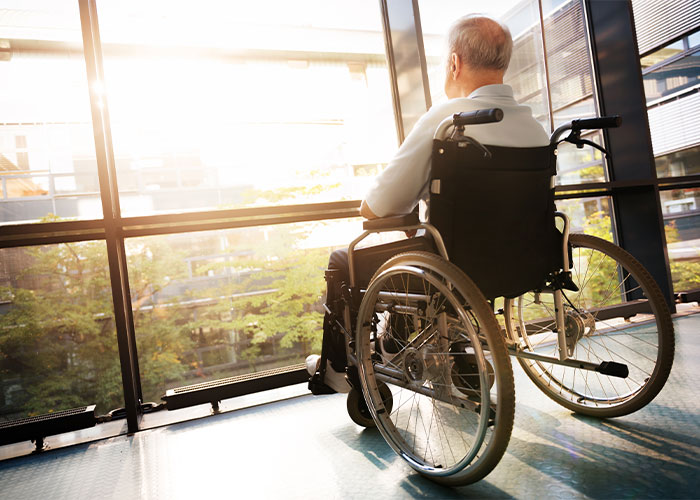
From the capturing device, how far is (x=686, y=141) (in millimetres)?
2975

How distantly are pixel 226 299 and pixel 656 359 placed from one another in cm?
174

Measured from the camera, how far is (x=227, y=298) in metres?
2.12

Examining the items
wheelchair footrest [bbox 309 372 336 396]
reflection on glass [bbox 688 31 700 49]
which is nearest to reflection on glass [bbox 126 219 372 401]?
wheelchair footrest [bbox 309 372 336 396]

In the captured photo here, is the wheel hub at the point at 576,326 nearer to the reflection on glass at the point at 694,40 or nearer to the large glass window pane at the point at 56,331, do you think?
the large glass window pane at the point at 56,331

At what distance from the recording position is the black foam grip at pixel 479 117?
0.81 metres

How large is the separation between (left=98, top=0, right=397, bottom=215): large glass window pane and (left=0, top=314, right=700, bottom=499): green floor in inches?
37.8

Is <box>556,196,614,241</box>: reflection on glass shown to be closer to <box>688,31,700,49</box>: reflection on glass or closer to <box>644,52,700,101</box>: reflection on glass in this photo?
<box>644,52,700,101</box>: reflection on glass

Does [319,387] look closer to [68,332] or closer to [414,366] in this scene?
[414,366]

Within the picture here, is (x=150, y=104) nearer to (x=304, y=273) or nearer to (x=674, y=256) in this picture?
(x=304, y=273)

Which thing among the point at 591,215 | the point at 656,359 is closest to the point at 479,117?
the point at 656,359

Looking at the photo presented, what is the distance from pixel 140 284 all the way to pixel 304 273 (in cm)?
77

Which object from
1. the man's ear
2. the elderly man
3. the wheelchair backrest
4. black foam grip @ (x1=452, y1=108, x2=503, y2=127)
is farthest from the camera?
the man's ear

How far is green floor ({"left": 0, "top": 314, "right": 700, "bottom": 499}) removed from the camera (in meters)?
0.99

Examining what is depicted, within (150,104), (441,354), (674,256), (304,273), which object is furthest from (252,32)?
(674,256)
